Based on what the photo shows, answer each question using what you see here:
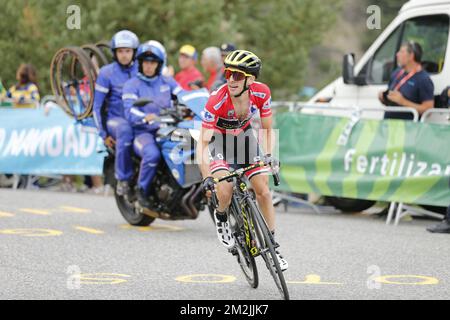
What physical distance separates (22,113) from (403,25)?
6851 mm

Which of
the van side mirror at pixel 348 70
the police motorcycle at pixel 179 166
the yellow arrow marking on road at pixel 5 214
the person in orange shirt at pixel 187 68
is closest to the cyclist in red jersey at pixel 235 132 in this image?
the police motorcycle at pixel 179 166

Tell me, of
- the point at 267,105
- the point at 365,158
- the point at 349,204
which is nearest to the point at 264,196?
the point at 267,105

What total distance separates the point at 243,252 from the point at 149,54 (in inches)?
177

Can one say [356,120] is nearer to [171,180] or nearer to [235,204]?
[171,180]

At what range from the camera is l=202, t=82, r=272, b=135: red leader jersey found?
8.71 m

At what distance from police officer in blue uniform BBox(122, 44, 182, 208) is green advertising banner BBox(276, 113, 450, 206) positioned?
281 cm

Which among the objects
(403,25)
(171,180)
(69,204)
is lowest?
(69,204)

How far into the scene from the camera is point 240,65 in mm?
8438

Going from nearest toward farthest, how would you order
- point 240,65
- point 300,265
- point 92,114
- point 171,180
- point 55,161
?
point 240,65 → point 300,265 → point 171,180 → point 92,114 → point 55,161

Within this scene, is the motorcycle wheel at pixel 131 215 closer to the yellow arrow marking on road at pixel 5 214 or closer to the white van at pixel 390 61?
the yellow arrow marking on road at pixel 5 214

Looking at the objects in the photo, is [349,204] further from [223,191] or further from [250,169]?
[250,169]

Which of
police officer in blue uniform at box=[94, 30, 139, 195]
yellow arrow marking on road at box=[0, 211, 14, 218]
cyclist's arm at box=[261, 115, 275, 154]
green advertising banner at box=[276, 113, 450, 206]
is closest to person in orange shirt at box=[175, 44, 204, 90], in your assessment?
green advertising banner at box=[276, 113, 450, 206]
